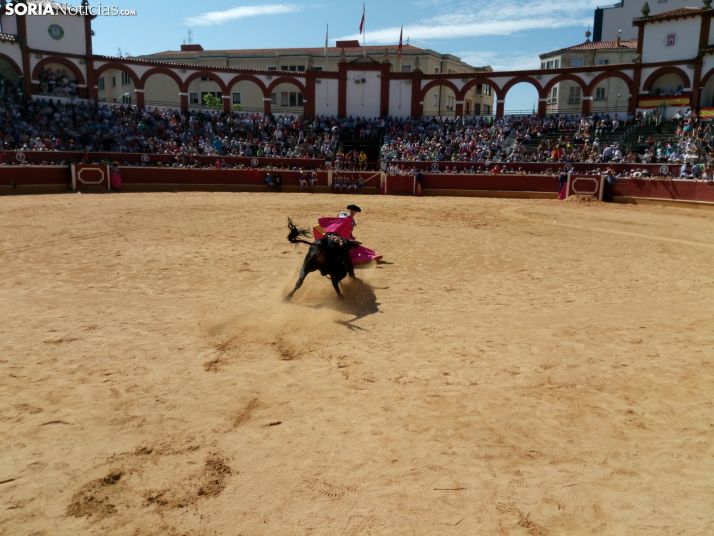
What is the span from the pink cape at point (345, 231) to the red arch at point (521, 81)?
26579 millimetres

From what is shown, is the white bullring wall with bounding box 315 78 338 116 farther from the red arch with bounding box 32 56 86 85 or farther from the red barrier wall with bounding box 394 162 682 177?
the red arch with bounding box 32 56 86 85

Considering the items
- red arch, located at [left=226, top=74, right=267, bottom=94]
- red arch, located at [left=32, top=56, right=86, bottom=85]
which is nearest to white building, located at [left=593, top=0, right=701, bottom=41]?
red arch, located at [left=226, top=74, right=267, bottom=94]

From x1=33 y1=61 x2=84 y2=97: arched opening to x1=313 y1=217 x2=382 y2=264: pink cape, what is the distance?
25890 mm

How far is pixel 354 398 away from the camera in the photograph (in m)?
4.92

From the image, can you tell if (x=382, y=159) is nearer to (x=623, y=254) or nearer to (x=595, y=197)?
(x=595, y=197)

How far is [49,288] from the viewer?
818 cm

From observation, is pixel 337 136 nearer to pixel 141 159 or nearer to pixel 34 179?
pixel 141 159

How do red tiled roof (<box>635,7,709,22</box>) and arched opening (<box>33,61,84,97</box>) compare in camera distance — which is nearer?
red tiled roof (<box>635,7,709,22</box>)

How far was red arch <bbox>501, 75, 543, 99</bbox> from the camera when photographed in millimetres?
33969

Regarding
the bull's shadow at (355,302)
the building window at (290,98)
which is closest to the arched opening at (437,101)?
the building window at (290,98)

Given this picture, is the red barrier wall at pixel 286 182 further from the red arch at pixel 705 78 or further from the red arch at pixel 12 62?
the red arch at pixel 705 78

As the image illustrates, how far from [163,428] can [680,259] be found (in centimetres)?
1043

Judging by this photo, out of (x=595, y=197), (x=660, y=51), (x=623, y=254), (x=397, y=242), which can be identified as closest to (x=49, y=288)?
(x=397, y=242)

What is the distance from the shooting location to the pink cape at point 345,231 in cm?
904
